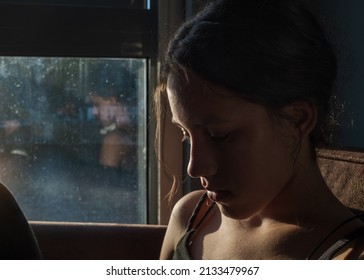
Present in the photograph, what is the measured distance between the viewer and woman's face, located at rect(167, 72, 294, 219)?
2.32 feet

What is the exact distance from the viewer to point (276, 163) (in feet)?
2.44

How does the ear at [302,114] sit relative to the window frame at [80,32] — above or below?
below

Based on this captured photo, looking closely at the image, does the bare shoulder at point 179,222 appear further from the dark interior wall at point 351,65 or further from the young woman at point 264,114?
the dark interior wall at point 351,65

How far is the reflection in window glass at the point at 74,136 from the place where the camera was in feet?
4.51

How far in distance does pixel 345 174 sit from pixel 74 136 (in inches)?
28.3

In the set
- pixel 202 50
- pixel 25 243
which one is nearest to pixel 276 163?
pixel 202 50

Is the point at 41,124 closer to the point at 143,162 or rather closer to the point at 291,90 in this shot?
the point at 143,162

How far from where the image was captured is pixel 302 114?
0.72 meters

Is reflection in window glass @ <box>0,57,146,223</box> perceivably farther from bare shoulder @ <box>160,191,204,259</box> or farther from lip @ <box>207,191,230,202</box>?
lip @ <box>207,191,230,202</box>

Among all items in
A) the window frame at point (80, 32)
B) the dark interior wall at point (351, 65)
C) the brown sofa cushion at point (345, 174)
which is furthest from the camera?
the window frame at point (80, 32)

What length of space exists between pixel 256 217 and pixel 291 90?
0.21 m

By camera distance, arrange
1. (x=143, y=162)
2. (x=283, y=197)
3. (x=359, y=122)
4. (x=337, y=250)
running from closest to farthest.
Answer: (x=337, y=250)
(x=283, y=197)
(x=359, y=122)
(x=143, y=162)

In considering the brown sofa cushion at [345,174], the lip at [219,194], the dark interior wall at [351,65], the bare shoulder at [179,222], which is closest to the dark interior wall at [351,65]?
the dark interior wall at [351,65]

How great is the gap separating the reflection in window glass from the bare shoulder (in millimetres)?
482
